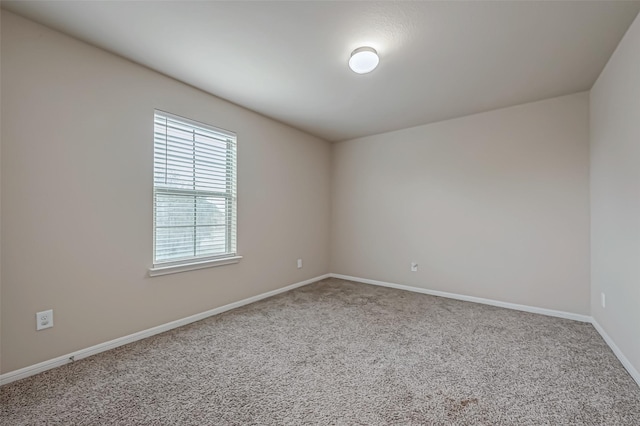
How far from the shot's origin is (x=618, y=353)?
220 centimetres

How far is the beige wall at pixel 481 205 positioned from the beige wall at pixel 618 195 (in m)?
0.20

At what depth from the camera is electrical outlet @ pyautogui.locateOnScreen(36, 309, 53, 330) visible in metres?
1.97

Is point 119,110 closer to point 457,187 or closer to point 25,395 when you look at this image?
point 25,395

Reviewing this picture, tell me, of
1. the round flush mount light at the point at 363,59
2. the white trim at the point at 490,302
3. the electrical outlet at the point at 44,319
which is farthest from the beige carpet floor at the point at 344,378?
the round flush mount light at the point at 363,59

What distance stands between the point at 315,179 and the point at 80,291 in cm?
325

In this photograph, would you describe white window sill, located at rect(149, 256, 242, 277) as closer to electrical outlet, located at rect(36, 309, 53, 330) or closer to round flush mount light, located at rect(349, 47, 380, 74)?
electrical outlet, located at rect(36, 309, 53, 330)

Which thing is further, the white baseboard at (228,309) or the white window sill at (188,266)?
the white window sill at (188,266)

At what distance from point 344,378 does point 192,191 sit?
224 centimetres

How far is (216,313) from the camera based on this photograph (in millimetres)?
3131

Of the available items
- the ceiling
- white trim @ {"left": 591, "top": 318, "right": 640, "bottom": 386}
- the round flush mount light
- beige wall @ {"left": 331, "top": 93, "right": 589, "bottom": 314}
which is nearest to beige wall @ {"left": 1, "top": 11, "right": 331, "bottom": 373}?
the ceiling

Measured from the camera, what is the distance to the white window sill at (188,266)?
2.62 m

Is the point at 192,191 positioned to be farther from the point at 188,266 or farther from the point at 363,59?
the point at 363,59

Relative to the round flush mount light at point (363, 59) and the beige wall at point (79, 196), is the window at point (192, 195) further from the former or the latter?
the round flush mount light at point (363, 59)

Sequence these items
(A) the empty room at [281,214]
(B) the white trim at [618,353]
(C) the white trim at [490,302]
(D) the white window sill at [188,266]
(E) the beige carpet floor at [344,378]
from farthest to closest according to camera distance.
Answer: (C) the white trim at [490,302], (D) the white window sill at [188,266], (B) the white trim at [618,353], (A) the empty room at [281,214], (E) the beige carpet floor at [344,378]
